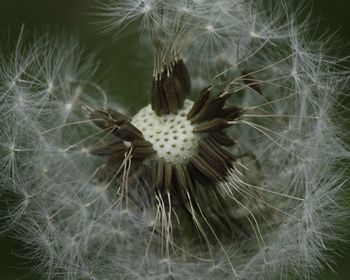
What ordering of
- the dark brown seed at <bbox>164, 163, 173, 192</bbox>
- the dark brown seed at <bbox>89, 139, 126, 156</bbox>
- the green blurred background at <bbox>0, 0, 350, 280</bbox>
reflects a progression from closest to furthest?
the dark brown seed at <bbox>164, 163, 173, 192</bbox>
the dark brown seed at <bbox>89, 139, 126, 156</bbox>
the green blurred background at <bbox>0, 0, 350, 280</bbox>

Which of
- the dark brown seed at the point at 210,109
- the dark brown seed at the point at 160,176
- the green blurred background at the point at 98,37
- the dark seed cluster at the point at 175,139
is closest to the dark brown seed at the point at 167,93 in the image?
the dark seed cluster at the point at 175,139

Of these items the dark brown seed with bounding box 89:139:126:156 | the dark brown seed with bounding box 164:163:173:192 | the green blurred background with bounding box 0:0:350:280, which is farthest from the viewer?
the green blurred background with bounding box 0:0:350:280

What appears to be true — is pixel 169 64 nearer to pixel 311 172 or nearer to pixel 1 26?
pixel 311 172

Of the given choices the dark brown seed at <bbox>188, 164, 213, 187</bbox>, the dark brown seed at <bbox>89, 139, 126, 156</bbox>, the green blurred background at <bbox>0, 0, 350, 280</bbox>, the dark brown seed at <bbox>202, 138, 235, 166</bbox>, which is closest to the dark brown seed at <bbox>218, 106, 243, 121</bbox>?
the dark brown seed at <bbox>202, 138, 235, 166</bbox>

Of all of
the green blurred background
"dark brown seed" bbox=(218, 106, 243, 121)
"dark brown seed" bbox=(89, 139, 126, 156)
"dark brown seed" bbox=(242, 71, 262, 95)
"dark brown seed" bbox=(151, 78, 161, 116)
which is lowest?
the green blurred background

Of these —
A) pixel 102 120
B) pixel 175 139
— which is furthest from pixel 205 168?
pixel 102 120

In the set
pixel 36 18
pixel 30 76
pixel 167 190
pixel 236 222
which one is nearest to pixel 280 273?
pixel 236 222

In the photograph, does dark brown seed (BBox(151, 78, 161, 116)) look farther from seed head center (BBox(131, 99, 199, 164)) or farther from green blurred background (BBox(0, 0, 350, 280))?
green blurred background (BBox(0, 0, 350, 280))
